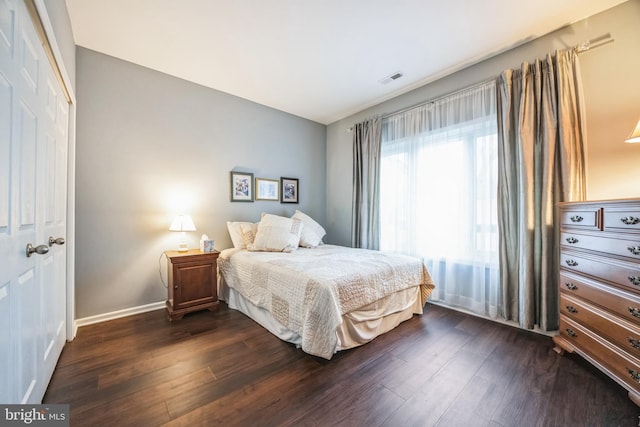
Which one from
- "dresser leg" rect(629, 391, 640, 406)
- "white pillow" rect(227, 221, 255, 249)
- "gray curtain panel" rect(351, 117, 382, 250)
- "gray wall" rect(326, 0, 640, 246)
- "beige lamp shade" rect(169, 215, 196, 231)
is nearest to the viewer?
"dresser leg" rect(629, 391, 640, 406)

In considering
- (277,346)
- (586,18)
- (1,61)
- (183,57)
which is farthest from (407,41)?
(277,346)

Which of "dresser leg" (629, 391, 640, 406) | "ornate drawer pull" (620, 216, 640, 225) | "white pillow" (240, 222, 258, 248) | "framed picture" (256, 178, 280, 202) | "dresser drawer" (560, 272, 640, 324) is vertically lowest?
"dresser leg" (629, 391, 640, 406)

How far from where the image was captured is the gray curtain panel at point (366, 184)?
141 inches

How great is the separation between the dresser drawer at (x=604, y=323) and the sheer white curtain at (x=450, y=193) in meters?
0.69

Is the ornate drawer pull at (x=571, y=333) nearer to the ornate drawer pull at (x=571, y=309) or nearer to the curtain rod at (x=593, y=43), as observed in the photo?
the ornate drawer pull at (x=571, y=309)

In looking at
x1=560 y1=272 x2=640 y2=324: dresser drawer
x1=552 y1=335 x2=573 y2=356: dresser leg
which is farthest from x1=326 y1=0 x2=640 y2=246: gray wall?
x1=552 y1=335 x2=573 y2=356: dresser leg

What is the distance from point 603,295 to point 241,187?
3645 mm

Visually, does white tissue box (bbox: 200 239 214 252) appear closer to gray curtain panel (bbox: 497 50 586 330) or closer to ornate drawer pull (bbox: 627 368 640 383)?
gray curtain panel (bbox: 497 50 586 330)

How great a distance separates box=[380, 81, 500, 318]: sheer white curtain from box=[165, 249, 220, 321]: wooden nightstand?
2.33 m

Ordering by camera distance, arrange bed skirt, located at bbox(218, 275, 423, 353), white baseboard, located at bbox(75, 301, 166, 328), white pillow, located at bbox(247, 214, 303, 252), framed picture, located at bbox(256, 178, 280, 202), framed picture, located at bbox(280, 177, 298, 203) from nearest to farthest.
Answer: bed skirt, located at bbox(218, 275, 423, 353), white baseboard, located at bbox(75, 301, 166, 328), white pillow, located at bbox(247, 214, 303, 252), framed picture, located at bbox(256, 178, 280, 202), framed picture, located at bbox(280, 177, 298, 203)

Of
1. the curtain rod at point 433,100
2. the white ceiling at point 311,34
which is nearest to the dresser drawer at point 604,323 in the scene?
the curtain rod at point 433,100

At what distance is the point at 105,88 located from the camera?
2547mm

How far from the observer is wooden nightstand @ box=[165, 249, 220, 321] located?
2531 mm

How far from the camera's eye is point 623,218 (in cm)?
144
